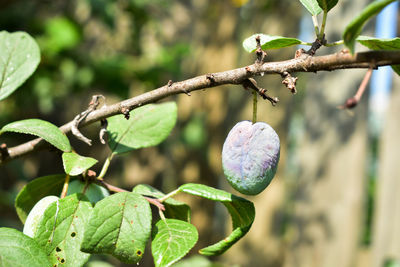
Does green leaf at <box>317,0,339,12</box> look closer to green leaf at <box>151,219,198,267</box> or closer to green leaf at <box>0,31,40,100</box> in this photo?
green leaf at <box>151,219,198,267</box>

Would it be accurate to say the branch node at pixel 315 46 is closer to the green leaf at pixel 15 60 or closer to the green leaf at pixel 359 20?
the green leaf at pixel 359 20

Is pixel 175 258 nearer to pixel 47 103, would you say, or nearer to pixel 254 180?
pixel 254 180

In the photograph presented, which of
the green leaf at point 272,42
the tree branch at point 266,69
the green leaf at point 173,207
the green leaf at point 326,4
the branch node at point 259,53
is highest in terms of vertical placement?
the green leaf at point 326,4

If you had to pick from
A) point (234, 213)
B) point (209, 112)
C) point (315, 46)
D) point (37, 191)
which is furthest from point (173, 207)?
point (209, 112)

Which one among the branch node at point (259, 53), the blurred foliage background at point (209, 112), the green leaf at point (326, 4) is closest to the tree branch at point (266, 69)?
the branch node at point (259, 53)

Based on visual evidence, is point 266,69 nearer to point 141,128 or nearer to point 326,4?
point 326,4
